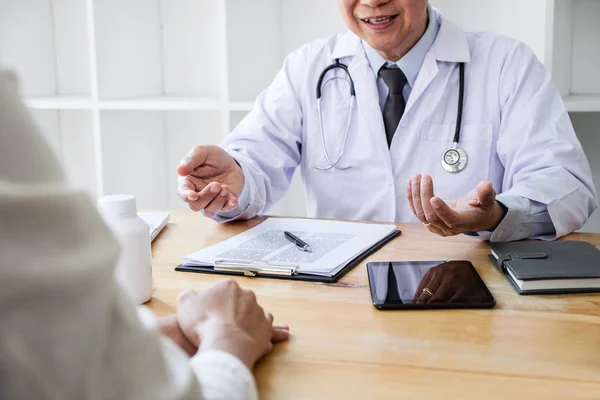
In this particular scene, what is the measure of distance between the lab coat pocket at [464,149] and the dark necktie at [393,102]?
0.08 meters

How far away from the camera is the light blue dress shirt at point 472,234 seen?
4.60 feet

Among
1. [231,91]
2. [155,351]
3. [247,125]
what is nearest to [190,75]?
[231,91]

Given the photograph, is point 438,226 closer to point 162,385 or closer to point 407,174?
point 407,174

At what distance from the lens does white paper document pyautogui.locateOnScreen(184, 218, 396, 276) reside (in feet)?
3.98

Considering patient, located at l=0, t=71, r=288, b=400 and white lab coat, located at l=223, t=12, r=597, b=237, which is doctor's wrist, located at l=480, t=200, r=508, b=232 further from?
patient, located at l=0, t=71, r=288, b=400

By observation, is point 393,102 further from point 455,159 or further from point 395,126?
point 455,159

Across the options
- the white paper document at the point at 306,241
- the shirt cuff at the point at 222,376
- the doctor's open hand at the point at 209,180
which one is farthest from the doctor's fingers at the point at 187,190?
the shirt cuff at the point at 222,376

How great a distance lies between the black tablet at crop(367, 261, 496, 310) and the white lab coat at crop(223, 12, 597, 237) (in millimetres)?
533

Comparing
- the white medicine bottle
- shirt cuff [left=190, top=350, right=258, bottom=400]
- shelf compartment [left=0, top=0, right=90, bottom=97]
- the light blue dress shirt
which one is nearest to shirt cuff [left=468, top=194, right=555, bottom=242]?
the light blue dress shirt

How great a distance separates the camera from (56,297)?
42cm

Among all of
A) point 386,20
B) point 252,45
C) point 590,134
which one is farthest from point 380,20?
point 590,134

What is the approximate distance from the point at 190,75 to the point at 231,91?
1.53ft

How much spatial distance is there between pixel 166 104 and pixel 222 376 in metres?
2.03

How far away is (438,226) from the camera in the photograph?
131cm
